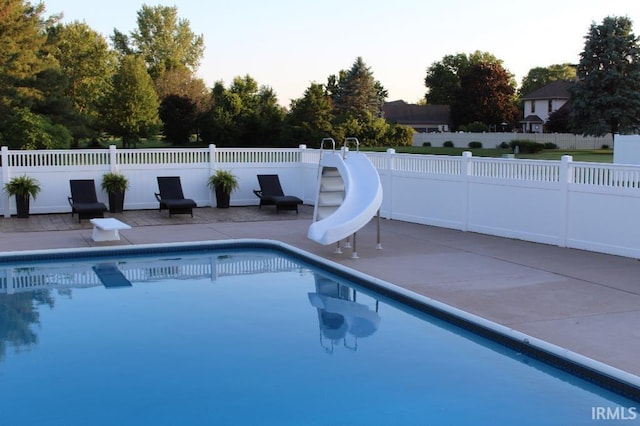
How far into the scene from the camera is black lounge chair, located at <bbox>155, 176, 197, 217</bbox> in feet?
51.7

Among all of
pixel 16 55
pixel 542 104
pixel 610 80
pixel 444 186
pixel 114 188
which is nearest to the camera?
pixel 444 186

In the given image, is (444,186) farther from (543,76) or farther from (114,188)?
(543,76)

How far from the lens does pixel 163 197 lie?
1644cm

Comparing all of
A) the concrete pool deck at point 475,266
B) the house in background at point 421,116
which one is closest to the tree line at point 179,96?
the house in background at point 421,116

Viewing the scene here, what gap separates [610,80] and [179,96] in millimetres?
31008

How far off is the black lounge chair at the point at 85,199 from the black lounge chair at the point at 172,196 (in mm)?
1347

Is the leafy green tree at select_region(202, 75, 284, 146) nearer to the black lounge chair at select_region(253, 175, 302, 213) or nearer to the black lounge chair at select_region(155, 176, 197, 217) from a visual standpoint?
the black lounge chair at select_region(253, 175, 302, 213)

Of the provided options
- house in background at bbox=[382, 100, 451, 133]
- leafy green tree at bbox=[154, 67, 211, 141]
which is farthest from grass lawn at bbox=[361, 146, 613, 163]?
house in background at bbox=[382, 100, 451, 133]

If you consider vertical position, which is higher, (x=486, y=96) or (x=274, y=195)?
(x=486, y=96)

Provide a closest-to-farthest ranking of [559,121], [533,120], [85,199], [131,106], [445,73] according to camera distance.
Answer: [85,199], [131,106], [559,121], [533,120], [445,73]

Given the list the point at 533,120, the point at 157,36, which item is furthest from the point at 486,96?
the point at 157,36

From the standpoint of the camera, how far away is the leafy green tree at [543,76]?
10169cm

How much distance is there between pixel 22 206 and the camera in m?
15.6

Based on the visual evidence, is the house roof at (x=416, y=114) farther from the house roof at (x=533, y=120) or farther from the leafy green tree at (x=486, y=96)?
the house roof at (x=533, y=120)
